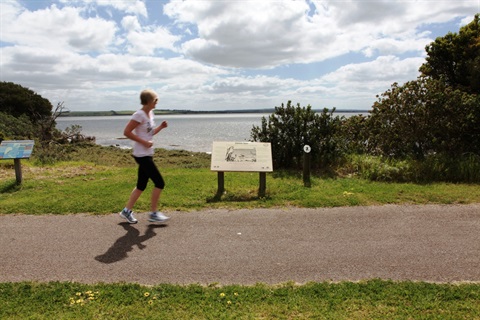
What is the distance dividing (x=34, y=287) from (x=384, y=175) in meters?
7.27

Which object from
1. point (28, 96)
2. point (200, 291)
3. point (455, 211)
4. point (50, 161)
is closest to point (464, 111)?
point (455, 211)

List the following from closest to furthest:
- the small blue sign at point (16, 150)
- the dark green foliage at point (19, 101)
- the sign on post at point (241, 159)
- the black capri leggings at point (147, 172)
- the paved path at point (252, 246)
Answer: the paved path at point (252, 246) < the black capri leggings at point (147, 172) < the sign on post at point (241, 159) < the small blue sign at point (16, 150) < the dark green foliage at point (19, 101)

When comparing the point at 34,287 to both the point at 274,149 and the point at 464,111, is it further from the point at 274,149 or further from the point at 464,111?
the point at 464,111

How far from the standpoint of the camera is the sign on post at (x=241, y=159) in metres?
7.02

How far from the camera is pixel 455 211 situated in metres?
5.91

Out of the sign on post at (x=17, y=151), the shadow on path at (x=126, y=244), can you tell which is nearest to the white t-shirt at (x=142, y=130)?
the shadow on path at (x=126, y=244)

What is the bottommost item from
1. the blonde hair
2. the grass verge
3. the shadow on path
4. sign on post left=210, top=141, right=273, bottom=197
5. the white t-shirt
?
the grass verge

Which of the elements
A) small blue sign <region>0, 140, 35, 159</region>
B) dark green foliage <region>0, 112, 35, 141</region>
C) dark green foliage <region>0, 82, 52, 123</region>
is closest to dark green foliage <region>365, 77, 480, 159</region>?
small blue sign <region>0, 140, 35, 159</region>

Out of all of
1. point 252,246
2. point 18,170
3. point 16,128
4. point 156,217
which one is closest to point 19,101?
point 16,128

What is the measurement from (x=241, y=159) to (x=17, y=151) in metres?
5.10

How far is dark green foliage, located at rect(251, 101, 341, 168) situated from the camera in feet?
31.9

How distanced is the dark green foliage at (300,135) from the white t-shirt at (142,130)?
502cm

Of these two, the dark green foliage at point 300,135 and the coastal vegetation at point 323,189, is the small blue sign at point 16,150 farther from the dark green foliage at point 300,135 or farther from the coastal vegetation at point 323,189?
the dark green foliage at point 300,135

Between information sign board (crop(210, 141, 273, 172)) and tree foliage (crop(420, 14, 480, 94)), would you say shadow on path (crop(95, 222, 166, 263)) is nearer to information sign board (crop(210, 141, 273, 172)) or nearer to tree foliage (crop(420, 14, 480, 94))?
information sign board (crop(210, 141, 273, 172))
